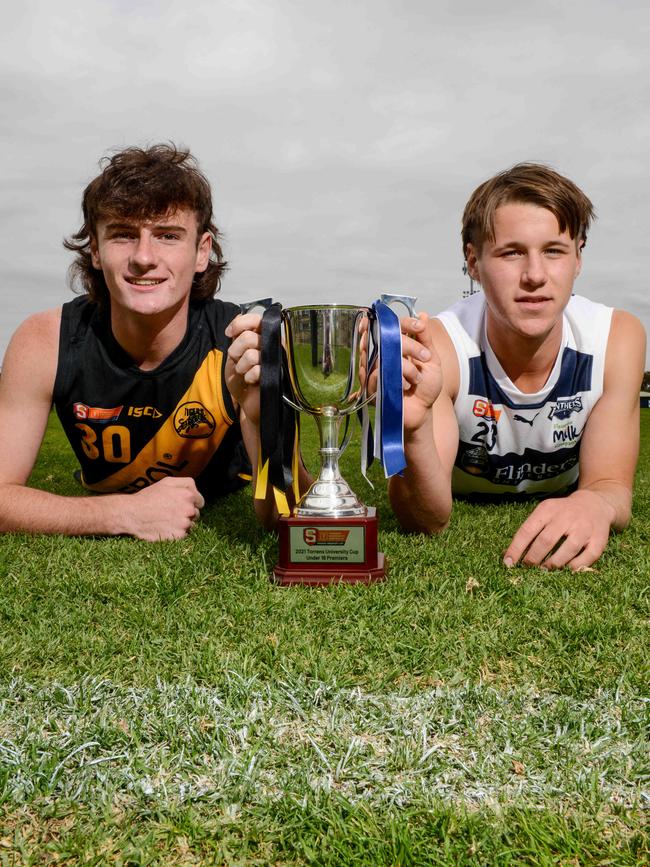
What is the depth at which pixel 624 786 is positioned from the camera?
4.13 feet

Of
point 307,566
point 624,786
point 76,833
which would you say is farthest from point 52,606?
point 624,786

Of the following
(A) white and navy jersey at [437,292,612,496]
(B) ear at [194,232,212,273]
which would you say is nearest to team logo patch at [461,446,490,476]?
(A) white and navy jersey at [437,292,612,496]

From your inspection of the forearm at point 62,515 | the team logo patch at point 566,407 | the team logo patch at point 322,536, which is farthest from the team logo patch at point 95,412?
the team logo patch at point 566,407

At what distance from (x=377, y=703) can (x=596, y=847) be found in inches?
20.6

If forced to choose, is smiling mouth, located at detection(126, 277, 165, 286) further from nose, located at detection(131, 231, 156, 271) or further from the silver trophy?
the silver trophy

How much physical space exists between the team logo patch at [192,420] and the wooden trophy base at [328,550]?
1.33 meters

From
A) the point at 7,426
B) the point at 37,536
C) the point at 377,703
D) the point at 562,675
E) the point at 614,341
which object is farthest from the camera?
the point at 614,341

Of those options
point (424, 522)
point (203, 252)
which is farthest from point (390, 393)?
point (203, 252)

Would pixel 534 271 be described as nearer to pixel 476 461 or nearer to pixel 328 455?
pixel 476 461

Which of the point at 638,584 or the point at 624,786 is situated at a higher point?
the point at 638,584

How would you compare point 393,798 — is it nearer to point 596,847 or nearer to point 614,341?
point 596,847

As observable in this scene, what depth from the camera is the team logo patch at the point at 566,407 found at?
341 centimetres

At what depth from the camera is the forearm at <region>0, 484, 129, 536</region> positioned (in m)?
2.91

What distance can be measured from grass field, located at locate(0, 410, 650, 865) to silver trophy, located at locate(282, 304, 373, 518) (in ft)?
0.95
